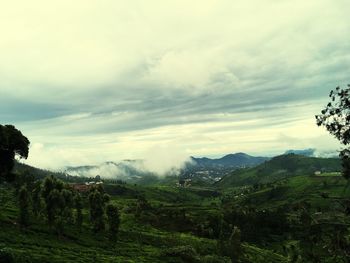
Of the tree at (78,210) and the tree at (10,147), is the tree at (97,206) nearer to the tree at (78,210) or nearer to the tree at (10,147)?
the tree at (78,210)

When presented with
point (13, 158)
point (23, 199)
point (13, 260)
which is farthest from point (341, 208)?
point (23, 199)

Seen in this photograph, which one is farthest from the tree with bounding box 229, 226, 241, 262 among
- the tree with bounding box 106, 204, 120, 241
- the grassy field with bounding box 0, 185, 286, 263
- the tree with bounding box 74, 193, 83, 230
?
the tree with bounding box 74, 193, 83, 230

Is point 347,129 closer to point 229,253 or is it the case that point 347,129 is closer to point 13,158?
point 13,158

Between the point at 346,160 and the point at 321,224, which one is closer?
the point at 321,224

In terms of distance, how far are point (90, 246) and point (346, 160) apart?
98.9 m

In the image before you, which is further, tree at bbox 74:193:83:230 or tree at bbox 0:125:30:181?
tree at bbox 74:193:83:230

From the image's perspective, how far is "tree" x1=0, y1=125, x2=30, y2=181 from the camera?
103m

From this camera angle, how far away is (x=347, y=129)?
1416 inches

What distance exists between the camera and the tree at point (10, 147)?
103 meters

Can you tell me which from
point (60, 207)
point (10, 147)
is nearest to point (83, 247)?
point (60, 207)

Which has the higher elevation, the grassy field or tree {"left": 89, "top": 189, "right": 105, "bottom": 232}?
tree {"left": 89, "top": 189, "right": 105, "bottom": 232}

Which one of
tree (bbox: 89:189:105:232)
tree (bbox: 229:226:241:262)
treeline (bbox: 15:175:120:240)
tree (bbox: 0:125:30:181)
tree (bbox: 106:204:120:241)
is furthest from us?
tree (bbox: 89:189:105:232)

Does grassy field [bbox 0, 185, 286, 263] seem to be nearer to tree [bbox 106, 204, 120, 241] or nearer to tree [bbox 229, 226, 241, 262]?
tree [bbox 106, 204, 120, 241]

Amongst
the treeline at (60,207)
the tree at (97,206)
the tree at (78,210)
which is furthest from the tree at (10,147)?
the tree at (97,206)
